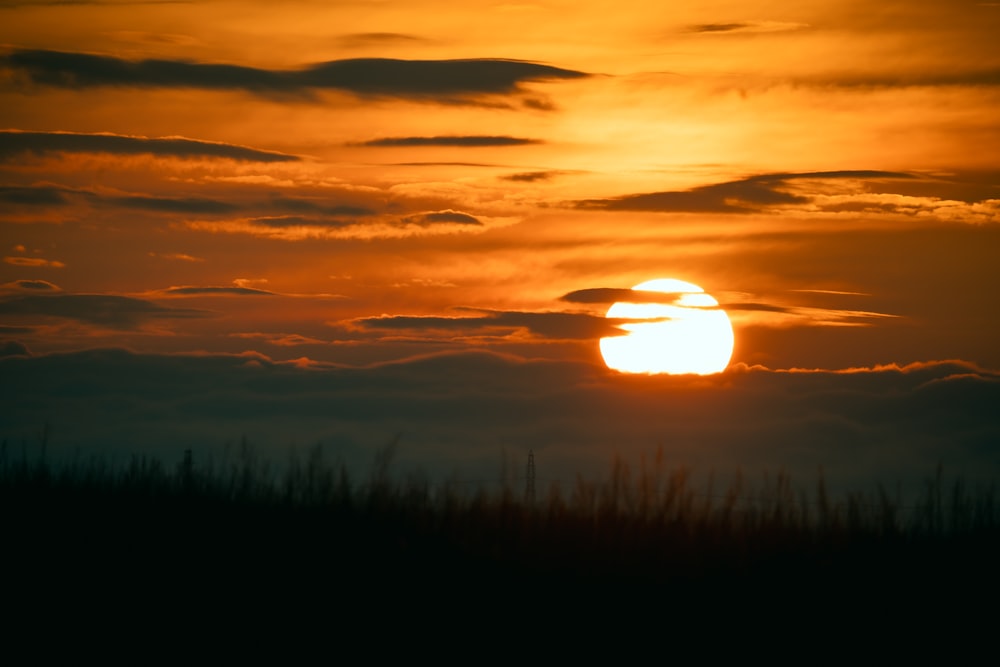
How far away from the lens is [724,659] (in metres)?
14.1

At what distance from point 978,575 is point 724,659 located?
5.18 m

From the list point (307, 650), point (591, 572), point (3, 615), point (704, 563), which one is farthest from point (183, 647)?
point (704, 563)

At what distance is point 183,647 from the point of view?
533 inches

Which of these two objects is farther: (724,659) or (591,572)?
(591,572)

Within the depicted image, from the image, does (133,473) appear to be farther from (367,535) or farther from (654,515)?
(654,515)

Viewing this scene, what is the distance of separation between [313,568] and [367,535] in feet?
5.75

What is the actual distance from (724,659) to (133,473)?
40.9ft

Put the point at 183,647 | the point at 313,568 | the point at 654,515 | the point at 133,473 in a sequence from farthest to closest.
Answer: the point at 133,473 → the point at 654,515 → the point at 313,568 → the point at 183,647

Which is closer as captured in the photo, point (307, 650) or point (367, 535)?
point (307, 650)

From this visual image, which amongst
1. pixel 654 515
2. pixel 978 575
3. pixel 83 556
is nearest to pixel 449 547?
pixel 654 515

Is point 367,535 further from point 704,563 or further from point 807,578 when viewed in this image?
point 807,578

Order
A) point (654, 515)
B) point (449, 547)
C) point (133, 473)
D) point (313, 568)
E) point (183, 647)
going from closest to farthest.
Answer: point (183, 647), point (313, 568), point (449, 547), point (654, 515), point (133, 473)

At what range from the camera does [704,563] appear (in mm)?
17062

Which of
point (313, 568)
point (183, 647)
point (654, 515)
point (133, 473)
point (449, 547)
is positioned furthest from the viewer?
point (133, 473)
